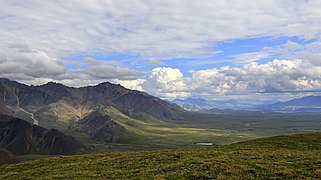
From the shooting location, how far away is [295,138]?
56344 mm

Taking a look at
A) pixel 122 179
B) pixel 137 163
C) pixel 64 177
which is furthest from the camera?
pixel 137 163

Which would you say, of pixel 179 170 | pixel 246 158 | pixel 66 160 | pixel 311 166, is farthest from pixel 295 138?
pixel 66 160

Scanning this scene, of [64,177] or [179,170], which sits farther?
[64,177]

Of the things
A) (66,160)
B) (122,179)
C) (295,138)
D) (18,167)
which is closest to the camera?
(122,179)

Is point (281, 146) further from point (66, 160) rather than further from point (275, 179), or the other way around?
Result: point (66, 160)

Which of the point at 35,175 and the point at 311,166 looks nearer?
the point at 311,166

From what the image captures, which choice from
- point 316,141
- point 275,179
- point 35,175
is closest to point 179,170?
point 275,179

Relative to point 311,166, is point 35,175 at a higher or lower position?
lower

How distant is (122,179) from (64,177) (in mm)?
7583

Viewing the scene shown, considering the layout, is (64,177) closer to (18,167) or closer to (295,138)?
(18,167)

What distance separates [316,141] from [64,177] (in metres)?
41.5

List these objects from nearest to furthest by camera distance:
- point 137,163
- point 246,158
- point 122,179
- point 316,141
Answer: point 122,179, point 246,158, point 137,163, point 316,141

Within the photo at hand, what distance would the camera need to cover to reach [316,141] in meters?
52.2

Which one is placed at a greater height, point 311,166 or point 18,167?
point 311,166
